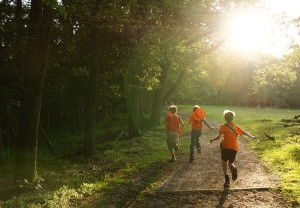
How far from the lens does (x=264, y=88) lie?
251 feet

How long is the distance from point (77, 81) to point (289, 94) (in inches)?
2712

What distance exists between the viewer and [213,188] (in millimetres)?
9031

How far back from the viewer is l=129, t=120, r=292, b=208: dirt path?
7744mm

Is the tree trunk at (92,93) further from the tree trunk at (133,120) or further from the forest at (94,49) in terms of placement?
the tree trunk at (133,120)

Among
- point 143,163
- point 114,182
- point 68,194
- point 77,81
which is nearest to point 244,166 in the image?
point 143,163

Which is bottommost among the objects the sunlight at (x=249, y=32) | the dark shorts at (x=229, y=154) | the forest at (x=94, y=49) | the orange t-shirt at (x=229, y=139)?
the dark shorts at (x=229, y=154)

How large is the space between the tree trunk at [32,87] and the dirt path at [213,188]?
4034 mm

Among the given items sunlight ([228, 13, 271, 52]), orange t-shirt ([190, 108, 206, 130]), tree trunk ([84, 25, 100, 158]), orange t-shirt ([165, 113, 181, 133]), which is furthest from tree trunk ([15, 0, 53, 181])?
sunlight ([228, 13, 271, 52])

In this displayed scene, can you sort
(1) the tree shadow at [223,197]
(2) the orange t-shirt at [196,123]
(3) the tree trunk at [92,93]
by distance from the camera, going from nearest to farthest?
(1) the tree shadow at [223,197] → (2) the orange t-shirt at [196,123] → (3) the tree trunk at [92,93]

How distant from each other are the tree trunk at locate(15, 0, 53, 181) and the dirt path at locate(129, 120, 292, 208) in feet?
13.2

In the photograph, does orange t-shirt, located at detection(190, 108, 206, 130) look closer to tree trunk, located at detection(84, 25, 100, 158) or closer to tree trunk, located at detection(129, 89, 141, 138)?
tree trunk, located at detection(84, 25, 100, 158)

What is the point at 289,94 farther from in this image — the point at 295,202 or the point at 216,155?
the point at 295,202

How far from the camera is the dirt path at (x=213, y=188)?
7.74 metres

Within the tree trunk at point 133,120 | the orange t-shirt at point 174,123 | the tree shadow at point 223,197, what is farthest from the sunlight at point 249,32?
the tree shadow at point 223,197
